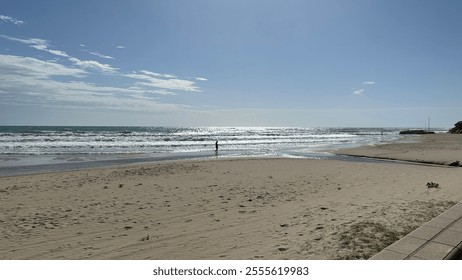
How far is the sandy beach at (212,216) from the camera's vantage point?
17.7ft

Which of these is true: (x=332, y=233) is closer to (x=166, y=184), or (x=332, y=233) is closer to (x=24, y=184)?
(x=166, y=184)

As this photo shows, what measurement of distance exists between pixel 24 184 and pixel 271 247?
1109 centimetres

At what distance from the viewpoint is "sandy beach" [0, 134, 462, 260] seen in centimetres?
540

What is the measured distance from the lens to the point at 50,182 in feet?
41.4

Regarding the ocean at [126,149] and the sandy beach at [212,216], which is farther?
the ocean at [126,149]

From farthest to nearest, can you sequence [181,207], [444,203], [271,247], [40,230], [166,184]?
1. [166,184]
2. [181,207]
3. [444,203]
4. [40,230]
5. [271,247]

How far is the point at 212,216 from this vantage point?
771cm

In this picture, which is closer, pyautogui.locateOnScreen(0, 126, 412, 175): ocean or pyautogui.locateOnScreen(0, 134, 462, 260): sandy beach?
pyautogui.locateOnScreen(0, 134, 462, 260): sandy beach

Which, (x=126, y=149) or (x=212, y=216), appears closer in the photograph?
(x=212, y=216)

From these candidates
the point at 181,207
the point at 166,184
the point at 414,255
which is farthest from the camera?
the point at 166,184

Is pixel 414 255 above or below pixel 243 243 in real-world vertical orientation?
above

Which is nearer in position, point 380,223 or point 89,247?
point 89,247
